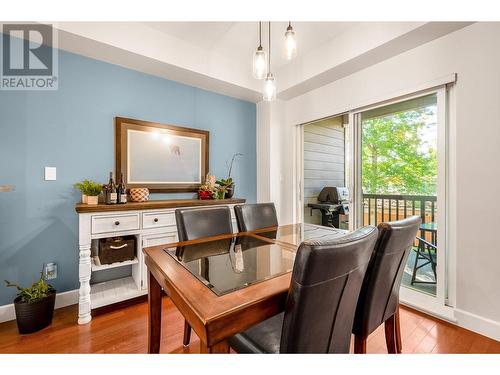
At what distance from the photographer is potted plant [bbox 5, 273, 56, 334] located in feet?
5.81

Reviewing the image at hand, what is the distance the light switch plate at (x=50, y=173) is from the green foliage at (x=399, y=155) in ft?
10.4

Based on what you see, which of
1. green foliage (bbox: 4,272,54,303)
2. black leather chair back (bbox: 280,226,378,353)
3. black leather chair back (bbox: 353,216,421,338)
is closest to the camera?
black leather chair back (bbox: 280,226,378,353)

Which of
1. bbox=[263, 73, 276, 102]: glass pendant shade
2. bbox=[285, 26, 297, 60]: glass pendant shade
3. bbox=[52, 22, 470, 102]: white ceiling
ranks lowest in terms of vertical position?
bbox=[263, 73, 276, 102]: glass pendant shade

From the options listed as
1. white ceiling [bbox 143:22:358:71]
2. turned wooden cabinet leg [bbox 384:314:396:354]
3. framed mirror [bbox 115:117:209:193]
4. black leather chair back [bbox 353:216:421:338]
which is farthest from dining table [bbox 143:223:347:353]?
white ceiling [bbox 143:22:358:71]

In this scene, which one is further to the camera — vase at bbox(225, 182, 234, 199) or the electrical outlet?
vase at bbox(225, 182, 234, 199)

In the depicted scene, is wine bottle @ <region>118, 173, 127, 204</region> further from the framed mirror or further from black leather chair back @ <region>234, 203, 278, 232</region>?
black leather chair back @ <region>234, 203, 278, 232</region>

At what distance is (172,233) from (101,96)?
1.57m

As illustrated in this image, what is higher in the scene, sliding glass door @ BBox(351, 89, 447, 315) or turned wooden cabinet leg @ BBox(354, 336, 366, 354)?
sliding glass door @ BBox(351, 89, 447, 315)

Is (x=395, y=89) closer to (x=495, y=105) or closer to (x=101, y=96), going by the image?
(x=495, y=105)

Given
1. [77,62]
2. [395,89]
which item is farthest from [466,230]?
[77,62]

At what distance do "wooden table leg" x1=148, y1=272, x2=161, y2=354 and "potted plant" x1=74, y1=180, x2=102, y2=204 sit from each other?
3.74 feet

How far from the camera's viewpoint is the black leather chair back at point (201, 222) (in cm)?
175
